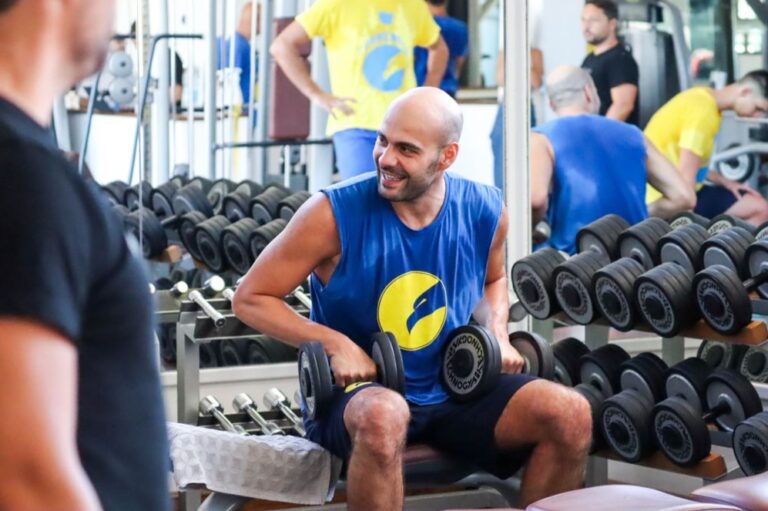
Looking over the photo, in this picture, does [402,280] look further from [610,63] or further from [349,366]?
[610,63]

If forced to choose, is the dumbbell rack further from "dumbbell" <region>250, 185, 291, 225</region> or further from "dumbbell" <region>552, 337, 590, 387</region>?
"dumbbell" <region>250, 185, 291, 225</region>

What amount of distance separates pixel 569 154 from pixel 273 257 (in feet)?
6.06

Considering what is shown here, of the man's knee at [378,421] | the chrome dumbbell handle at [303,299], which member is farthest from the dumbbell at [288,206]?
the man's knee at [378,421]

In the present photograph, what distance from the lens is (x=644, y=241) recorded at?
11.8 ft

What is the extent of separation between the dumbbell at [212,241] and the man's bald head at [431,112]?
1293 mm

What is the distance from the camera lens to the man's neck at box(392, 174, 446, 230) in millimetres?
2740

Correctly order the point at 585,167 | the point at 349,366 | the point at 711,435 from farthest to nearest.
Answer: the point at 585,167, the point at 711,435, the point at 349,366

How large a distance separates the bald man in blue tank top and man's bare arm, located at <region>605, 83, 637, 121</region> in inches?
63.8

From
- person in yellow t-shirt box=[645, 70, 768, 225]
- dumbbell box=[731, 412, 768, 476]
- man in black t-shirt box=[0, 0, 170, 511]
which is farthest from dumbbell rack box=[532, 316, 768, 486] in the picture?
man in black t-shirt box=[0, 0, 170, 511]

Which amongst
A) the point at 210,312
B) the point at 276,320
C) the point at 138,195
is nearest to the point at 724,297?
the point at 276,320

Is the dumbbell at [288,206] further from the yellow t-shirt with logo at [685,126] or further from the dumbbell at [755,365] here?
the dumbbell at [755,365]

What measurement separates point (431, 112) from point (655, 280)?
2.56 feet

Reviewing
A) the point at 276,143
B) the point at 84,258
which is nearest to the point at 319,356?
the point at 276,143

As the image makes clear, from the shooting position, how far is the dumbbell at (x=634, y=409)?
125 inches
